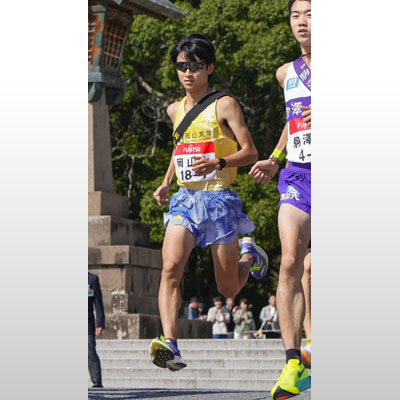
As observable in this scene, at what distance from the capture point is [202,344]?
17141 mm

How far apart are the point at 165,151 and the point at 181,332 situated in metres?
11.9

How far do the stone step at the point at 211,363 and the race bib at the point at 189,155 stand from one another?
749cm

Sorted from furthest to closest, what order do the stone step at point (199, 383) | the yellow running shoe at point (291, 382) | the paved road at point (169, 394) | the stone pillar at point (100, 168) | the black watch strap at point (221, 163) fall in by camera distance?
the stone pillar at point (100, 168), the stone step at point (199, 383), the paved road at point (169, 394), the black watch strap at point (221, 163), the yellow running shoe at point (291, 382)

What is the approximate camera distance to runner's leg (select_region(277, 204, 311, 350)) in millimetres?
7422

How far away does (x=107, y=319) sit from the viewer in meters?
19.1

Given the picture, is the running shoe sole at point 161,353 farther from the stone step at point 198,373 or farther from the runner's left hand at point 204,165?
the stone step at point 198,373

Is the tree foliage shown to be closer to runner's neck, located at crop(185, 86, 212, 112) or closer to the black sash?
runner's neck, located at crop(185, 86, 212, 112)

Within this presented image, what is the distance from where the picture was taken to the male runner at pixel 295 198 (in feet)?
24.3

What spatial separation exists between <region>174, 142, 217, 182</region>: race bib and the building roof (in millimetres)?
13022

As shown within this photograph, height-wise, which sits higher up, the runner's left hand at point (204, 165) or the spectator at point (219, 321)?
the runner's left hand at point (204, 165)

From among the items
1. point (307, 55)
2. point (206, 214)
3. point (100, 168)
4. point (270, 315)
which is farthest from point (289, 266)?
point (270, 315)

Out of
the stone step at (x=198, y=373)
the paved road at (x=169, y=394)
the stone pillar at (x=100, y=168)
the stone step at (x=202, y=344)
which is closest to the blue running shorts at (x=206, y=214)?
the paved road at (x=169, y=394)

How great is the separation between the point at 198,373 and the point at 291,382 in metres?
8.63
